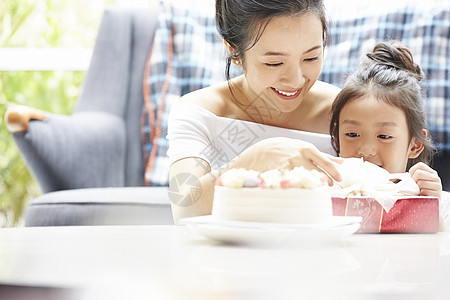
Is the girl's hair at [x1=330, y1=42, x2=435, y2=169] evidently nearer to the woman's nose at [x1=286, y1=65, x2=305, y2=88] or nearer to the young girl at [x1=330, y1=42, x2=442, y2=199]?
the young girl at [x1=330, y1=42, x2=442, y2=199]

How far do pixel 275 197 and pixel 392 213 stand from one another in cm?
30

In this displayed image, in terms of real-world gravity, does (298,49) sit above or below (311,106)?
above

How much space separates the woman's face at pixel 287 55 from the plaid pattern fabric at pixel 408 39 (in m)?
0.76

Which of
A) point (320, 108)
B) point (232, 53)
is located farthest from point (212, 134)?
point (320, 108)

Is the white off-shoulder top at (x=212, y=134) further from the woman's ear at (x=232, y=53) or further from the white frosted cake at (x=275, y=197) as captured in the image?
the white frosted cake at (x=275, y=197)

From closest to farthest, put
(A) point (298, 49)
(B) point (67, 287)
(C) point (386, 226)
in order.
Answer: (B) point (67, 287) < (C) point (386, 226) < (A) point (298, 49)

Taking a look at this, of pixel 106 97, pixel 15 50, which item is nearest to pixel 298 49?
pixel 106 97

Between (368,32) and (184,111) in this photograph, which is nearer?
(184,111)

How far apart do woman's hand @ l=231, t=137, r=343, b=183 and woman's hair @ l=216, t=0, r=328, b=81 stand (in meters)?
0.39

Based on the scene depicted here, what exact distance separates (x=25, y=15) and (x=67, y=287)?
11.1 ft

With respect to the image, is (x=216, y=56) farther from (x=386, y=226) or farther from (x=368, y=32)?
(x=386, y=226)

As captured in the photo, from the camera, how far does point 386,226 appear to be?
1018mm

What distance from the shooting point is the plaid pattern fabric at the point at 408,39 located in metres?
2.21

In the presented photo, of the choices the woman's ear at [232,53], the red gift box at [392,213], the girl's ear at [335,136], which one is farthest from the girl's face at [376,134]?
the red gift box at [392,213]
